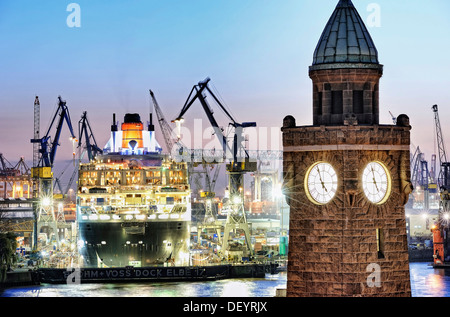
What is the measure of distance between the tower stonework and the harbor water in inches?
3167

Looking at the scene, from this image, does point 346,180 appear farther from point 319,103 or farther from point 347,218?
point 319,103

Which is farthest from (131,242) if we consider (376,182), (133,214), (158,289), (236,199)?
(376,182)

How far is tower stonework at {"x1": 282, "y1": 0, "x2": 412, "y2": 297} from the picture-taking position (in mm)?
29750

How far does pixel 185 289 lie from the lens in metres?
120

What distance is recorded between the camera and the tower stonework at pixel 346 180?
97.6 feet

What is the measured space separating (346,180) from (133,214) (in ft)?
324

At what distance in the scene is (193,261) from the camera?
140 meters

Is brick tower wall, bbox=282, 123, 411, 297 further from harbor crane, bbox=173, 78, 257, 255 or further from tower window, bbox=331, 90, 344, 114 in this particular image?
harbor crane, bbox=173, 78, 257, 255

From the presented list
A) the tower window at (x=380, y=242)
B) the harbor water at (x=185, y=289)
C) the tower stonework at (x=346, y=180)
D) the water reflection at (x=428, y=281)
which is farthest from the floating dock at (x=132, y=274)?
the tower window at (x=380, y=242)

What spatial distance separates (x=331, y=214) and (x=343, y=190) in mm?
847

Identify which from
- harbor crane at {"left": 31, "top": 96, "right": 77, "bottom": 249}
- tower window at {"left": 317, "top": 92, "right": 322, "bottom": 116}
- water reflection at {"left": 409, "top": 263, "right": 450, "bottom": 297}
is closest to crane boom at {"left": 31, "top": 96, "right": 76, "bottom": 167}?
harbor crane at {"left": 31, "top": 96, "right": 77, "bottom": 249}

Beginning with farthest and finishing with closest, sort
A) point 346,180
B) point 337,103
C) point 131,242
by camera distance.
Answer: point 131,242 < point 337,103 < point 346,180

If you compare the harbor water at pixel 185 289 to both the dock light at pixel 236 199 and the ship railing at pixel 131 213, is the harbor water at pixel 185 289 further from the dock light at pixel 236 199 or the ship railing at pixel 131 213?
the dock light at pixel 236 199

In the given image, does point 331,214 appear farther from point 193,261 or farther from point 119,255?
point 193,261
